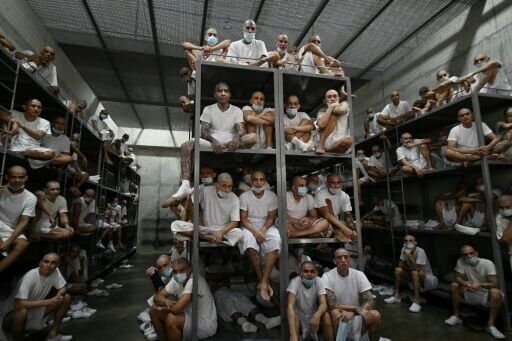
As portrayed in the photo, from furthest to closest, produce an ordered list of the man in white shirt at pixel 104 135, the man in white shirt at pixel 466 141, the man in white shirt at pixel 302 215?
the man in white shirt at pixel 104 135 → the man in white shirt at pixel 466 141 → the man in white shirt at pixel 302 215

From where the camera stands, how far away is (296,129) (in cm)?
456

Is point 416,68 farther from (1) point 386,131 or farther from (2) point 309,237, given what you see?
(2) point 309,237

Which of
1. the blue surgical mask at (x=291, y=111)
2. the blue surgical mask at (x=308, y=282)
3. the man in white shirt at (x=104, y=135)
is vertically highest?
the man in white shirt at (x=104, y=135)

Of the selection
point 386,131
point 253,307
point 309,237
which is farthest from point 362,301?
point 386,131

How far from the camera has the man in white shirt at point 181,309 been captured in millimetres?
3557

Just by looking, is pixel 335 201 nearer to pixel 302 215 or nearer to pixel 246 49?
pixel 302 215

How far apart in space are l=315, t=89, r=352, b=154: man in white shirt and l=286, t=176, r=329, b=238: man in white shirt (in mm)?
656

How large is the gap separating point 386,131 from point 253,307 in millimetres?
5536

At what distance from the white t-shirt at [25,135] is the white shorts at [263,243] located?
372 cm

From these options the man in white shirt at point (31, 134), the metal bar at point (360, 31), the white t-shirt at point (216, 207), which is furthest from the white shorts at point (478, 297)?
the man in white shirt at point (31, 134)

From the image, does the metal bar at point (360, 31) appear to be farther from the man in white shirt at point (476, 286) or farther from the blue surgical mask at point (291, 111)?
the man in white shirt at point (476, 286)

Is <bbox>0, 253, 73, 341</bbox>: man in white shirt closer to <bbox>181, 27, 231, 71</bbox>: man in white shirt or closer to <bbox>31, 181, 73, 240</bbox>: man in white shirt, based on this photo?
<bbox>31, 181, 73, 240</bbox>: man in white shirt

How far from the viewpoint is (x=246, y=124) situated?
448 cm

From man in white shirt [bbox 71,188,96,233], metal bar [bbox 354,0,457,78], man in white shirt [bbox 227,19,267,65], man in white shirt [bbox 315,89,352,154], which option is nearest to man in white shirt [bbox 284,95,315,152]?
man in white shirt [bbox 315,89,352,154]
